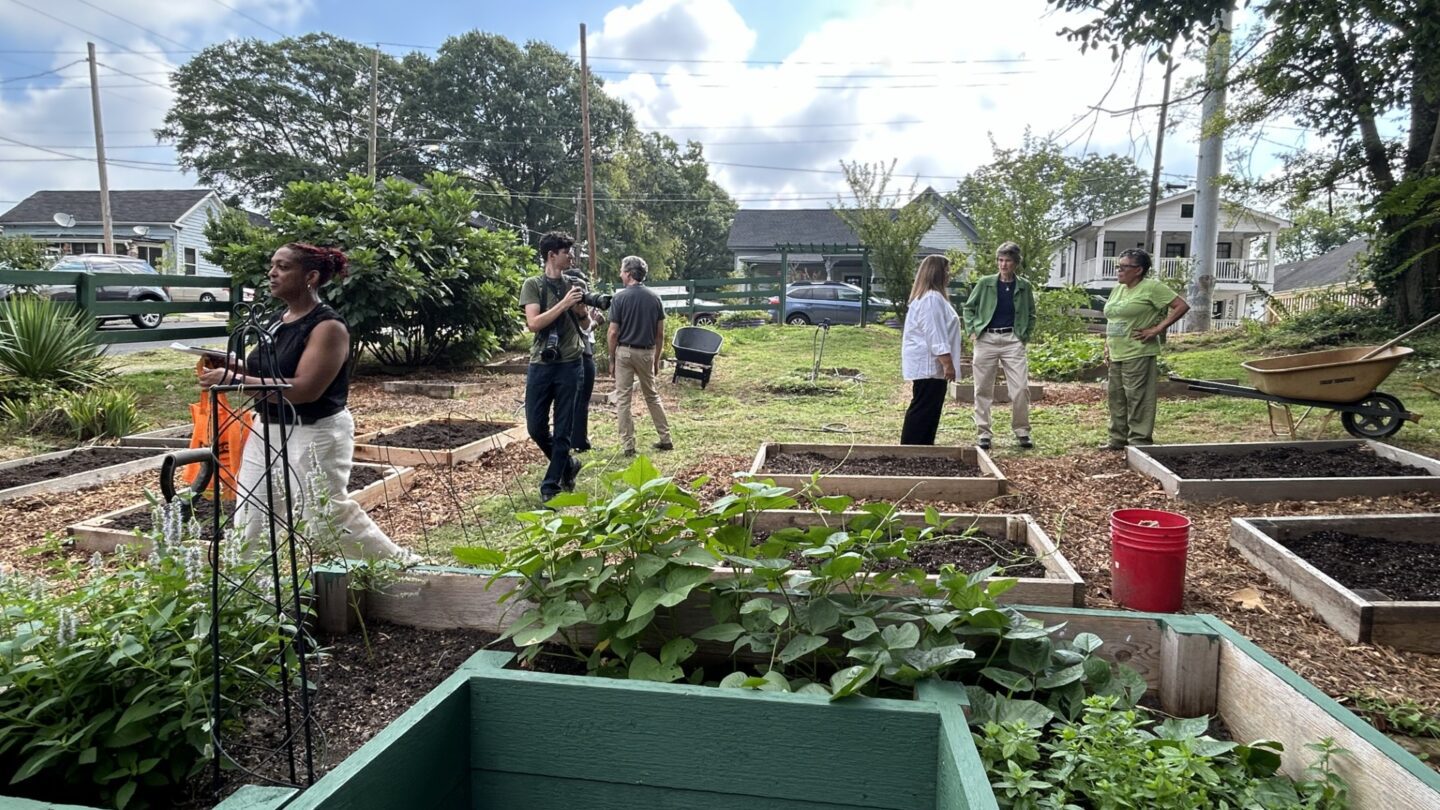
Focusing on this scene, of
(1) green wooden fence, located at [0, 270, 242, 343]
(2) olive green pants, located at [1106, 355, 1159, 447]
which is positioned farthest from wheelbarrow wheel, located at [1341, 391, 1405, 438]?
(1) green wooden fence, located at [0, 270, 242, 343]

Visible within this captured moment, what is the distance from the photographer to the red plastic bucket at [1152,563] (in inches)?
132

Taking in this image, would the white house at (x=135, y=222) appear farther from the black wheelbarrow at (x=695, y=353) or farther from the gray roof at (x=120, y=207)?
the black wheelbarrow at (x=695, y=353)

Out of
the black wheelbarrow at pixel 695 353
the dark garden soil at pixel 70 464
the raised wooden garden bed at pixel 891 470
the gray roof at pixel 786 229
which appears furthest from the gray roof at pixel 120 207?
the raised wooden garden bed at pixel 891 470

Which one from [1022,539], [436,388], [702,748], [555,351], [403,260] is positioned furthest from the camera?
[403,260]

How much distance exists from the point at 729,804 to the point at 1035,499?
434cm

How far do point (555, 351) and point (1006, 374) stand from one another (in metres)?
4.03

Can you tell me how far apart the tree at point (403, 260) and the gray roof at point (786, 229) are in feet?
115

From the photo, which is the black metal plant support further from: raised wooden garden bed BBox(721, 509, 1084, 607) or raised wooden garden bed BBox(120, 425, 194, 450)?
raised wooden garden bed BBox(120, 425, 194, 450)

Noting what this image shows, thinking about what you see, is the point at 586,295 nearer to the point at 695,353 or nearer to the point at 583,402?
the point at 583,402

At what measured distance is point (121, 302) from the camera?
10039mm

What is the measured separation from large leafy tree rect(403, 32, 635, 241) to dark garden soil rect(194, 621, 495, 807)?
4435 centimetres

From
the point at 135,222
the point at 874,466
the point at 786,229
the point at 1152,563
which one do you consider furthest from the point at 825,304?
the point at 135,222

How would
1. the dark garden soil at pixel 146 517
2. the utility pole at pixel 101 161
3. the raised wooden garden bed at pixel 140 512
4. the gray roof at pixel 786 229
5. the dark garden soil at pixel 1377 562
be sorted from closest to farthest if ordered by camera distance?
the dark garden soil at pixel 1377 562, the raised wooden garden bed at pixel 140 512, the dark garden soil at pixel 146 517, the utility pole at pixel 101 161, the gray roof at pixel 786 229

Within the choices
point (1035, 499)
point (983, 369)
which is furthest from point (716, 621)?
point (983, 369)
